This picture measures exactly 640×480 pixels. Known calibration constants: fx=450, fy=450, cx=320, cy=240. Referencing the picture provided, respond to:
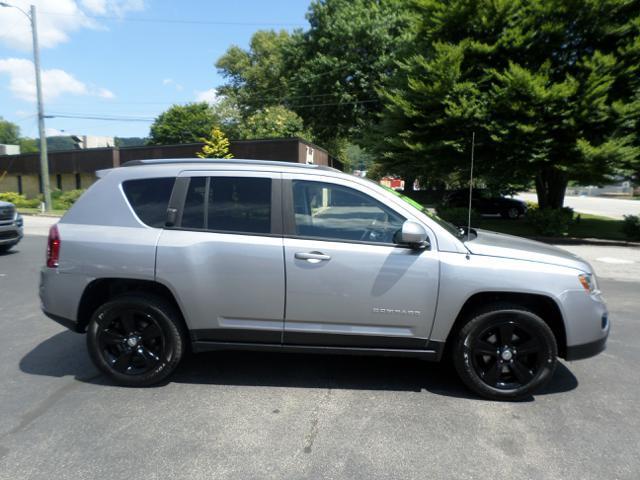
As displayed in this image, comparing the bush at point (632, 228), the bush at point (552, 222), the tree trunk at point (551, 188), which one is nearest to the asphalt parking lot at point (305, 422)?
the bush at point (552, 222)

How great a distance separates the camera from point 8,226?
981 cm

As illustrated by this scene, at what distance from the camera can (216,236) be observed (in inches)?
143

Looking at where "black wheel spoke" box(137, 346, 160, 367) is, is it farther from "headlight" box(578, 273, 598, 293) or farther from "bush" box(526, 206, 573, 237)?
"bush" box(526, 206, 573, 237)

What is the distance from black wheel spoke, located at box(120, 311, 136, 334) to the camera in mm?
3748

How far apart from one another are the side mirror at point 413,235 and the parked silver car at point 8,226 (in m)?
9.67

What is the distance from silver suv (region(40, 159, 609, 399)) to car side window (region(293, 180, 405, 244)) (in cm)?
1

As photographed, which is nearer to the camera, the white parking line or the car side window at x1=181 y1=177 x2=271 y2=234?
the car side window at x1=181 y1=177 x2=271 y2=234

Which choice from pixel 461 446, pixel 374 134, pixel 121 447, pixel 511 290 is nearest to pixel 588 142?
pixel 374 134

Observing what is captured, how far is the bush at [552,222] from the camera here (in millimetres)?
14734

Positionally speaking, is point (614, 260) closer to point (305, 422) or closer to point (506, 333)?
point (506, 333)

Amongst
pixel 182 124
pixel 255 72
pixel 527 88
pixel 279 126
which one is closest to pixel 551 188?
pixel 527 88

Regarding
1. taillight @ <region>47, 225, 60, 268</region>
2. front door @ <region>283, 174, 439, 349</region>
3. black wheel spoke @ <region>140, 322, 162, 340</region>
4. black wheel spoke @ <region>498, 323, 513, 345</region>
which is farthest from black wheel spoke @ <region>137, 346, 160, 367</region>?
black wheel spoke @ <region>498, 323, 513, 345</region>

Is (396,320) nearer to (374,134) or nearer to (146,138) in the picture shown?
(374,134)

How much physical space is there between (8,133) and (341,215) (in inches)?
6011
